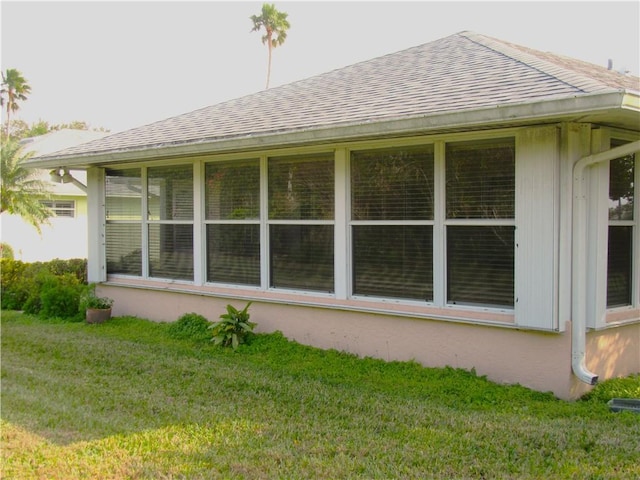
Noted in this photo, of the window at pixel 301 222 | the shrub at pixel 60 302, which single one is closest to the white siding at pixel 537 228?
the window at pixel 301 222

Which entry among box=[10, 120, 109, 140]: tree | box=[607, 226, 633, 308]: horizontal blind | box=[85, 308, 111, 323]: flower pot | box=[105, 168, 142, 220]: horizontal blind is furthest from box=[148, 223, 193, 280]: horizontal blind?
box=[10, 120, 109, 140]: tree

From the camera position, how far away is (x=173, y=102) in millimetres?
44375

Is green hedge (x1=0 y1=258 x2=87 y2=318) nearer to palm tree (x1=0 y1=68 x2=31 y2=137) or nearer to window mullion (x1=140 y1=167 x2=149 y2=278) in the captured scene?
window mullion (x1=140 y1=167 x2=149 y2=278)

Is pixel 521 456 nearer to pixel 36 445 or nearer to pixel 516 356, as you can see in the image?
pixel 516 356

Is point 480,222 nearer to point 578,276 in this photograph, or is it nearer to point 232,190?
point 578,276

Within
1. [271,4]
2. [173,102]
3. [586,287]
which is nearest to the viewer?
[586,287]

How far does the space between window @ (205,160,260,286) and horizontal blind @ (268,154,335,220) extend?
323mm

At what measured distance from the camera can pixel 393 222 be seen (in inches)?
274

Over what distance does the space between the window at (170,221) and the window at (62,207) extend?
14783mm

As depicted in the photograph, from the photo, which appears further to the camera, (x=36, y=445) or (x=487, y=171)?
(x=487, y=171)

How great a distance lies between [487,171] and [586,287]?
4.74 feet

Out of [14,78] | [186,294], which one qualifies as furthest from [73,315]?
[14,78]

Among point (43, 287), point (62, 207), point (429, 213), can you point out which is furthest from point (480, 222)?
point (62, 207)

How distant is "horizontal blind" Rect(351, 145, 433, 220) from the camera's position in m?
6.72
